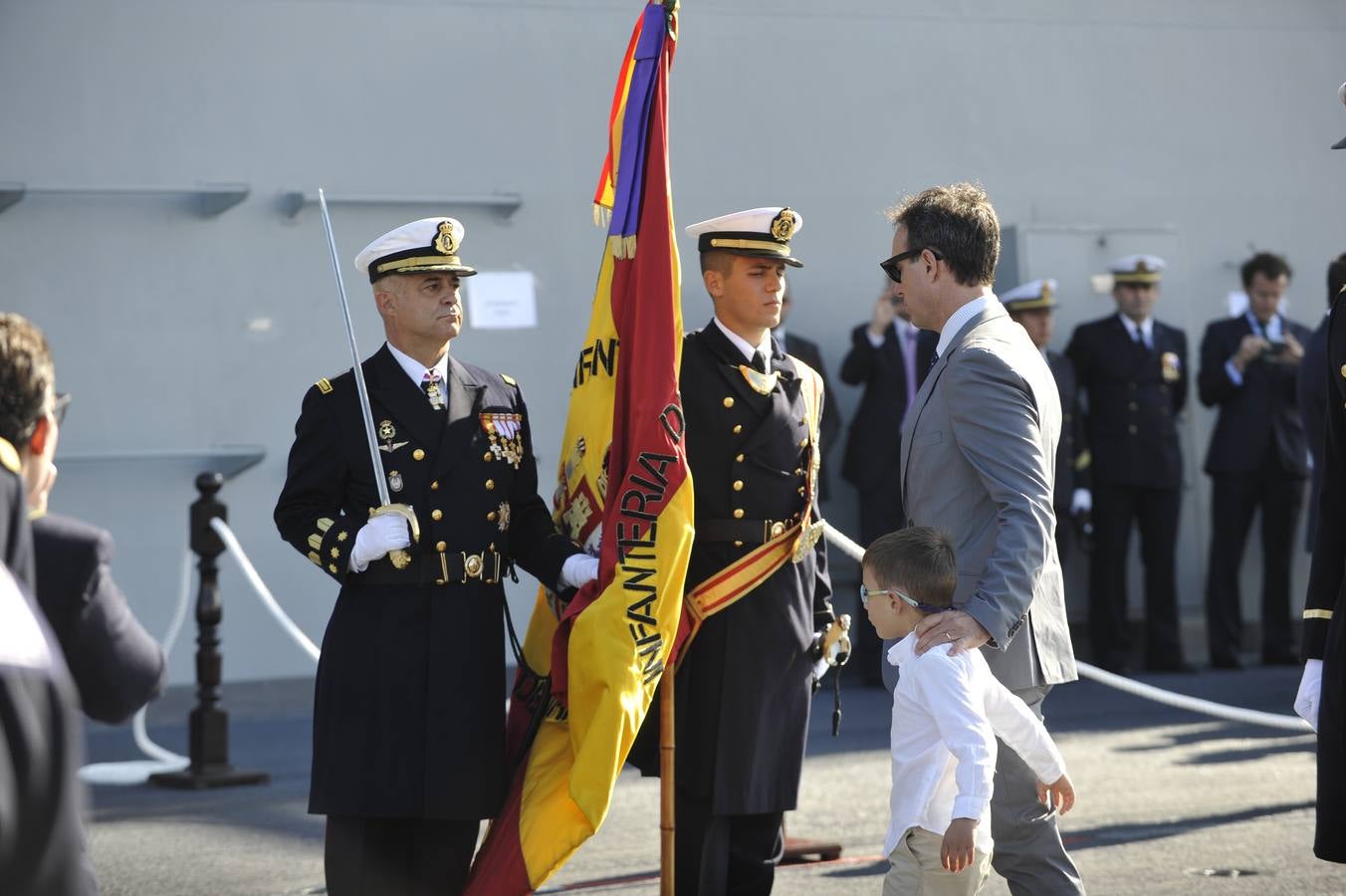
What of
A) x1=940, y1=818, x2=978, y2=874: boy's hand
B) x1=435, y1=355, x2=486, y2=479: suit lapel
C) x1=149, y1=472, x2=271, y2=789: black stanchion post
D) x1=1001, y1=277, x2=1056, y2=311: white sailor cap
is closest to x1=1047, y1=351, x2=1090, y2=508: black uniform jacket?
x1=1001, y1=277, x2=1056, y2=311: white sailor cap

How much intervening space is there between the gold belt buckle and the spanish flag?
29 cm

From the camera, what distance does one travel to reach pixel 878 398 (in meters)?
9.91

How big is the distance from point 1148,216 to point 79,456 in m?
6.75

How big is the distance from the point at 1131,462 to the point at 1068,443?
0.46 metres

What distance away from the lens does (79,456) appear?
29.6 feet

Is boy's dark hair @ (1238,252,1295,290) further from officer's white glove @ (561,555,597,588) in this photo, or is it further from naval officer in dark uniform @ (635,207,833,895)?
officer's white glove @ (561,555,597,588)

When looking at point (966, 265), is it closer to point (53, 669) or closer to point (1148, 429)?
point (53, 669)

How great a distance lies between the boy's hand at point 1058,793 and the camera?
3.62 meters

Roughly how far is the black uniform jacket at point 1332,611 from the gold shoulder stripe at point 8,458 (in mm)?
2607

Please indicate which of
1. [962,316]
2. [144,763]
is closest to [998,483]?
[962,316]

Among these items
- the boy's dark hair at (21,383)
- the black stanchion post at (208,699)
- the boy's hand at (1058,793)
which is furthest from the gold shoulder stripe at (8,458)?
the black stanchion post at (208,699)

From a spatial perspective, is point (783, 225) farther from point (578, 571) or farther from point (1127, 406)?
point (1127, 406)

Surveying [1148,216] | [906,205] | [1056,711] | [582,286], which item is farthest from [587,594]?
[1148,216]

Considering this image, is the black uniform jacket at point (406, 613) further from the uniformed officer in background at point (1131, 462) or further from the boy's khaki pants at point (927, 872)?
the uniformed officer in background at point (1131, 462)
